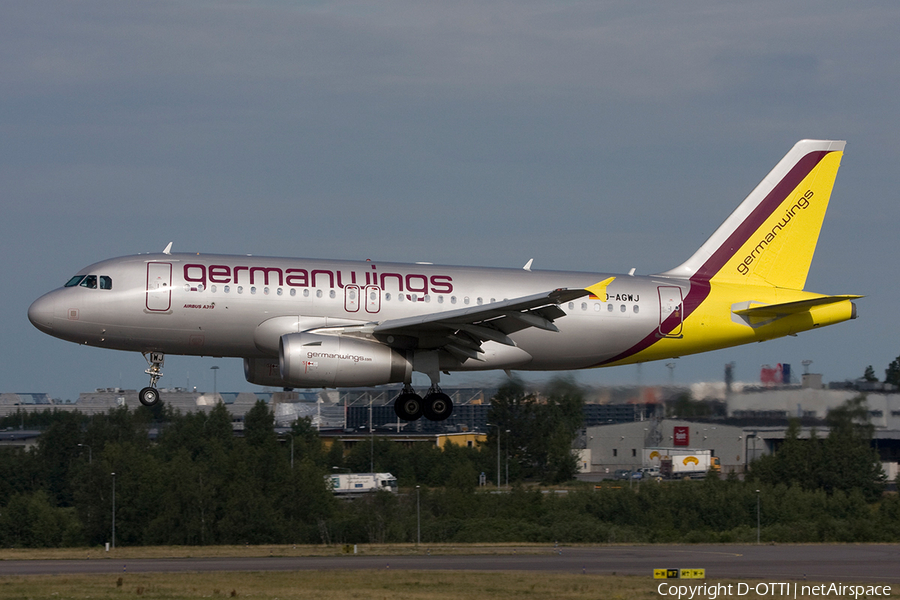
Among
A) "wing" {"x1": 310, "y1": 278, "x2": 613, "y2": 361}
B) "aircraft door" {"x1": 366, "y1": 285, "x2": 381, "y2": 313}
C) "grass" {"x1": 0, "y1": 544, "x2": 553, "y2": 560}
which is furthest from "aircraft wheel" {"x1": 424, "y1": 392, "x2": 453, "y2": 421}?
"grass" {"x1": 0, "y1": 544, "x2": 553, "y2": 560}

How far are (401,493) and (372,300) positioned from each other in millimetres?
49745

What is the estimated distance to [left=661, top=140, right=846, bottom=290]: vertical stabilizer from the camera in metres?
36.5

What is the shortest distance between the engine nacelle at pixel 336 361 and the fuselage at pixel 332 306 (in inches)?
36.0

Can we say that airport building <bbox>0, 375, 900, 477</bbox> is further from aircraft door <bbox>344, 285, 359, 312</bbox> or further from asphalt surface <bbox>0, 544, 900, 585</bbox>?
aircraft door <bbox>344, 285, 359, 312</bbox>

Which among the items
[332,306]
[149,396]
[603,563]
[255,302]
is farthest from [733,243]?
[149,396]

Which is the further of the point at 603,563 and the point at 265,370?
the point at 603,563

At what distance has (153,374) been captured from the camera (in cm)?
3312

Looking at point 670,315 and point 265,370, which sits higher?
point 670,315

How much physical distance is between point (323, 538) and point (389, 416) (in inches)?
556

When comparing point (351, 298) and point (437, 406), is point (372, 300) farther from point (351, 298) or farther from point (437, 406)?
point (437, 406)

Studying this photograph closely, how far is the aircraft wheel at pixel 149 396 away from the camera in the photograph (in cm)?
3288

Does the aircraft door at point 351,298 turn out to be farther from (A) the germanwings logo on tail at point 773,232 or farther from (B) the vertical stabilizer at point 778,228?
(A) the germanwings logo on tail at point 773,232

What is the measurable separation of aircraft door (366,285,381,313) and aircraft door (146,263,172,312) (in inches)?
215

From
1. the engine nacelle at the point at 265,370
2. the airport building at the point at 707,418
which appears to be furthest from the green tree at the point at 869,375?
the engine nacelle at the point at 265,370
